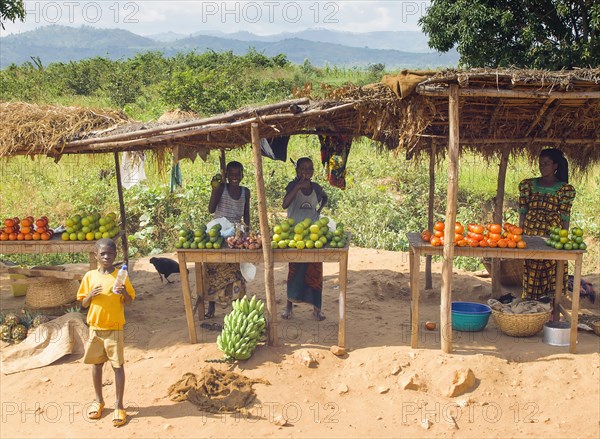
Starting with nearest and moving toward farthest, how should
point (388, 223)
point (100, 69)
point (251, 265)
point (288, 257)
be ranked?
point (288, 257) → point (251, 265) → point (388, 223) → point (100, 69)

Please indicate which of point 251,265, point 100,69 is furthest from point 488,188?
point 100,69

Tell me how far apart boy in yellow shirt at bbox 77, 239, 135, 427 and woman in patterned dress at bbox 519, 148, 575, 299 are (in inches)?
171

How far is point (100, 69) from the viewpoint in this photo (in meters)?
30.0

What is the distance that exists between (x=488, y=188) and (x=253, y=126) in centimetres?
894

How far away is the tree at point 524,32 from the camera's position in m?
10.7

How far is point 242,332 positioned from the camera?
5.49m

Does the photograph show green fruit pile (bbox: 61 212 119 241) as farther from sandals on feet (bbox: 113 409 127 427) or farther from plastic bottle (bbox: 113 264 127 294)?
sandals on feet (bbox: 113 409 127 427)

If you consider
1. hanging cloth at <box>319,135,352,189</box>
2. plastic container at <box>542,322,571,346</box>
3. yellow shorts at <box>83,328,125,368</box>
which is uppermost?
hanging cloth at <box>319,135,352,189</box>

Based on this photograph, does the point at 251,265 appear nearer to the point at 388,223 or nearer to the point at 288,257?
the point at 288,257

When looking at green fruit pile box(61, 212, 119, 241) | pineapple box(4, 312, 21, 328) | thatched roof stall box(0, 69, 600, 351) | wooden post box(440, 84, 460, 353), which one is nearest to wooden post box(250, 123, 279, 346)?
thatched roof stall box(0, 69, 600, 351)

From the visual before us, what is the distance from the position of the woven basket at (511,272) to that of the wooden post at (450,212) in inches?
87.1

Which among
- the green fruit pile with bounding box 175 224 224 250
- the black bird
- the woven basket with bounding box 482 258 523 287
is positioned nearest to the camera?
the green fruit pile with bounding box 175 224 224 250

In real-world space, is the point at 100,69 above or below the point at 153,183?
above

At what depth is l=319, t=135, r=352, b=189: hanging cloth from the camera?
6.93 m
